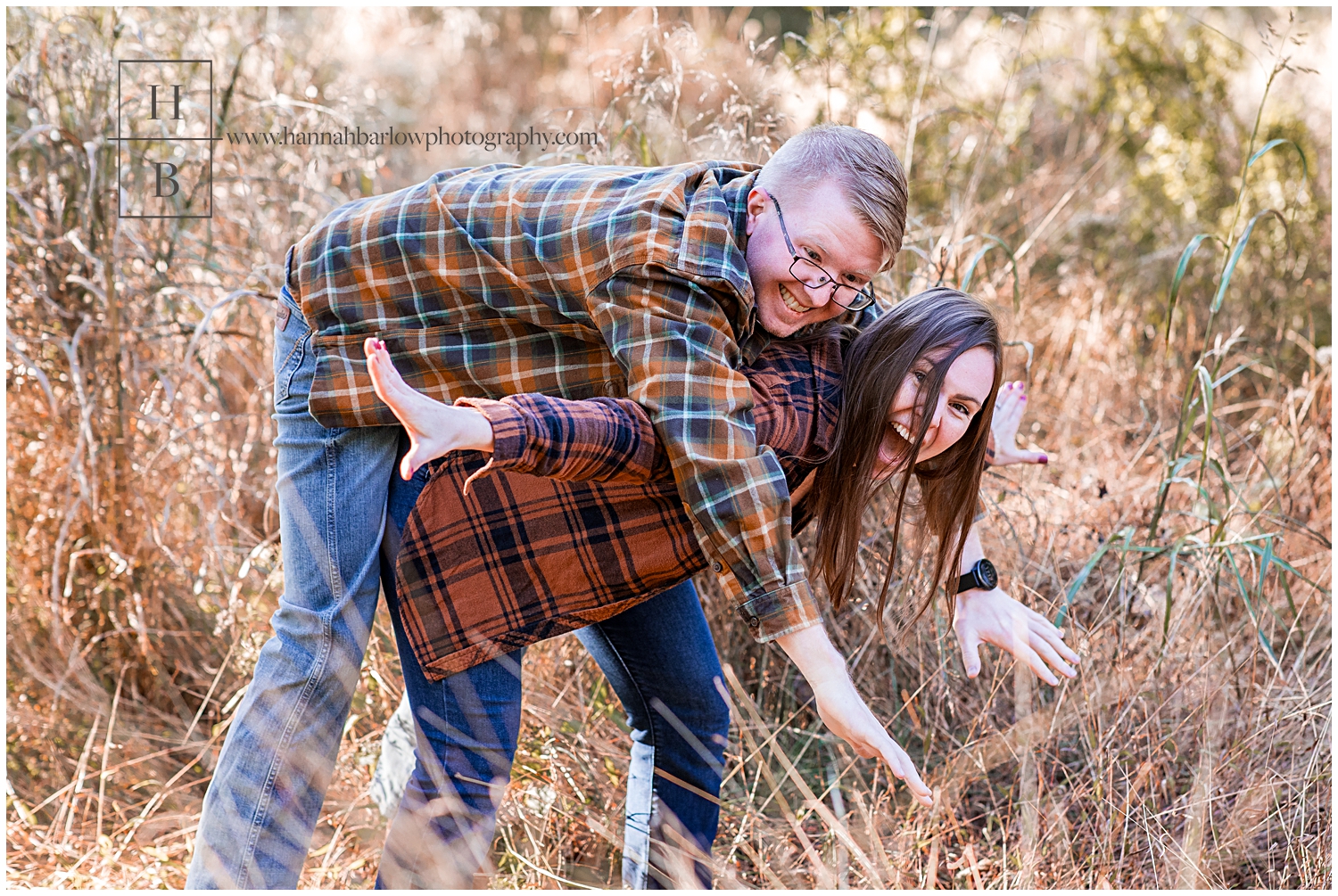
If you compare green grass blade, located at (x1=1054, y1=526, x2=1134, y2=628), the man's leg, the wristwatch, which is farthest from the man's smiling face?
green grass blade, located at (x1=1054, y1=526, x2=1134, y2=628)

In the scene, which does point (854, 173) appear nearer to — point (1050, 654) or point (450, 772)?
point (1050, 654)

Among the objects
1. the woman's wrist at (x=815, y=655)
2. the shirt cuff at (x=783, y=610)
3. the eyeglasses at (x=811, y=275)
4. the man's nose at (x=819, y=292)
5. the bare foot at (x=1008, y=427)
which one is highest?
the eyeglasses at (x=811, y=275)

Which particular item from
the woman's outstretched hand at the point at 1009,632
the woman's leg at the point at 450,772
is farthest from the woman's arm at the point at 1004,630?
the woman's leg at the point at 450,772

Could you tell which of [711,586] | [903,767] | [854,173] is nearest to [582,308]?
[854,173]

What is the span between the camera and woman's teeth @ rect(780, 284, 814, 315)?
1.50 meters

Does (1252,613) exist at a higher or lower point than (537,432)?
lower

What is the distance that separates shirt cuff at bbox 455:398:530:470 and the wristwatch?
84 centimetres

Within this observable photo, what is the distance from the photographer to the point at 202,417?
252 centimetres

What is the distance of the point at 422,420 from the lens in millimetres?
1121

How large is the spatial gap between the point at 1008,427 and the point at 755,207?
2.36 ft

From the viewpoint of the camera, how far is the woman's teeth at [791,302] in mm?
1495

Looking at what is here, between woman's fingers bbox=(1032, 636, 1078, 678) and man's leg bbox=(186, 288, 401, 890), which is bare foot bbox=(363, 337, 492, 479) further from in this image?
woman's fingers bbox=(1032, 636, 1078, 678)

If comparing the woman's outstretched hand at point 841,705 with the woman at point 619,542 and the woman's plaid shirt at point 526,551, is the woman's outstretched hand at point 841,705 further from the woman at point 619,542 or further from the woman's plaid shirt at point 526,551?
the woman's plaid shirt at point 526,551

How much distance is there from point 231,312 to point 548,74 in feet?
14.0
